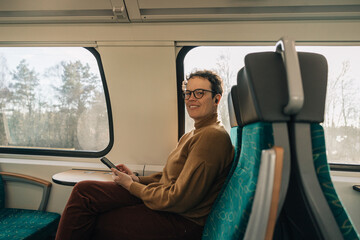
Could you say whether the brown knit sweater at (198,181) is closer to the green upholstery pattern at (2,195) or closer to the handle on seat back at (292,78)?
the handle on seat back at (292,78)

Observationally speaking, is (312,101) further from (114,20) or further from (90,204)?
(114,20)

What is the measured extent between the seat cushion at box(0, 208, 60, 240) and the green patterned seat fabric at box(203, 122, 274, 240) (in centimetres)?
177

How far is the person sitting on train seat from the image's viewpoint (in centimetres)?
124

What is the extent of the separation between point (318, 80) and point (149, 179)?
1.55 m

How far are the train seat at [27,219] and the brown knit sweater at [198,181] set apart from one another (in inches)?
48.9

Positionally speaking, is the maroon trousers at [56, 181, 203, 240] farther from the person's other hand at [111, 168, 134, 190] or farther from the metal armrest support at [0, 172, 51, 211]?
the metal armrest support at [0, 172, 51, 211]

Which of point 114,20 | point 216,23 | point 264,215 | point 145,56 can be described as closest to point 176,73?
point 145,56

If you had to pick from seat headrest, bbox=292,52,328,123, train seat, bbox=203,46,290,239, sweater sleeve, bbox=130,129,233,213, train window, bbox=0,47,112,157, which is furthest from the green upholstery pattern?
seat headrest, bbox=292,52,328,123

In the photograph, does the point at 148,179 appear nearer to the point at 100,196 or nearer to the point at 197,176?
the point at 100,196

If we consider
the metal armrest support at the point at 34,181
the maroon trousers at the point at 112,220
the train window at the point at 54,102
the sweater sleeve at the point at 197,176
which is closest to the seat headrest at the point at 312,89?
the sweater sleeve at the point at 197,176

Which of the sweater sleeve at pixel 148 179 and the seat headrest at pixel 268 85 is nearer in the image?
the seat headrest at pixel 268 85

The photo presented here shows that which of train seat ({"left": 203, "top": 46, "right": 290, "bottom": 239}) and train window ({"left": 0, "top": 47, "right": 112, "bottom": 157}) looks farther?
train window ({"left": 0, "top": 47, "right": 112, "bottom": 157})

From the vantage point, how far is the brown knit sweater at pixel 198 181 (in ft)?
3.99

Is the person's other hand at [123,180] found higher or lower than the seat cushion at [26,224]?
higher
